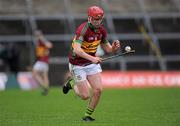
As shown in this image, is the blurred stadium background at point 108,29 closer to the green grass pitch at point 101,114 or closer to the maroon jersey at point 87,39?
the green grass pitch at point 101,114

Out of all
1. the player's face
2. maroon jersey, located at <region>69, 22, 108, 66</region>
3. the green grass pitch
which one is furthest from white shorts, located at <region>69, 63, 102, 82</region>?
the player's face

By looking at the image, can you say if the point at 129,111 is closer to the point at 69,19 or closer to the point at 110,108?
the point at 110,108

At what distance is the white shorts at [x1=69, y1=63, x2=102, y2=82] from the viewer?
46.5ft

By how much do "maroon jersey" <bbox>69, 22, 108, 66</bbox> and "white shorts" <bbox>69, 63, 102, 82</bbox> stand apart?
11cm

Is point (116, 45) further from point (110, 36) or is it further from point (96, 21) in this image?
point (110, 36)

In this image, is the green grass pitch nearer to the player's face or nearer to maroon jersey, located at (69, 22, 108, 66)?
maroon jersey, located at (69, 22, 108, 66)

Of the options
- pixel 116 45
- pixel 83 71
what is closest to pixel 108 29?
pixel 83 71

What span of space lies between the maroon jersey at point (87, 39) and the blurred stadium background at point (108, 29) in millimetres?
18563

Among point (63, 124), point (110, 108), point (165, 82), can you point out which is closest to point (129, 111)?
point (110, 108)

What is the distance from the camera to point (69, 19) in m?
34.9

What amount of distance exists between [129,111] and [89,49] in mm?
2909

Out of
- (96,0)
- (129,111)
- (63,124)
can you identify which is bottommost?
(63,124)

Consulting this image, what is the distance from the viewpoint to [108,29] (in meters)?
35.0

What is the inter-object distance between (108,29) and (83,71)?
68.3 ft
